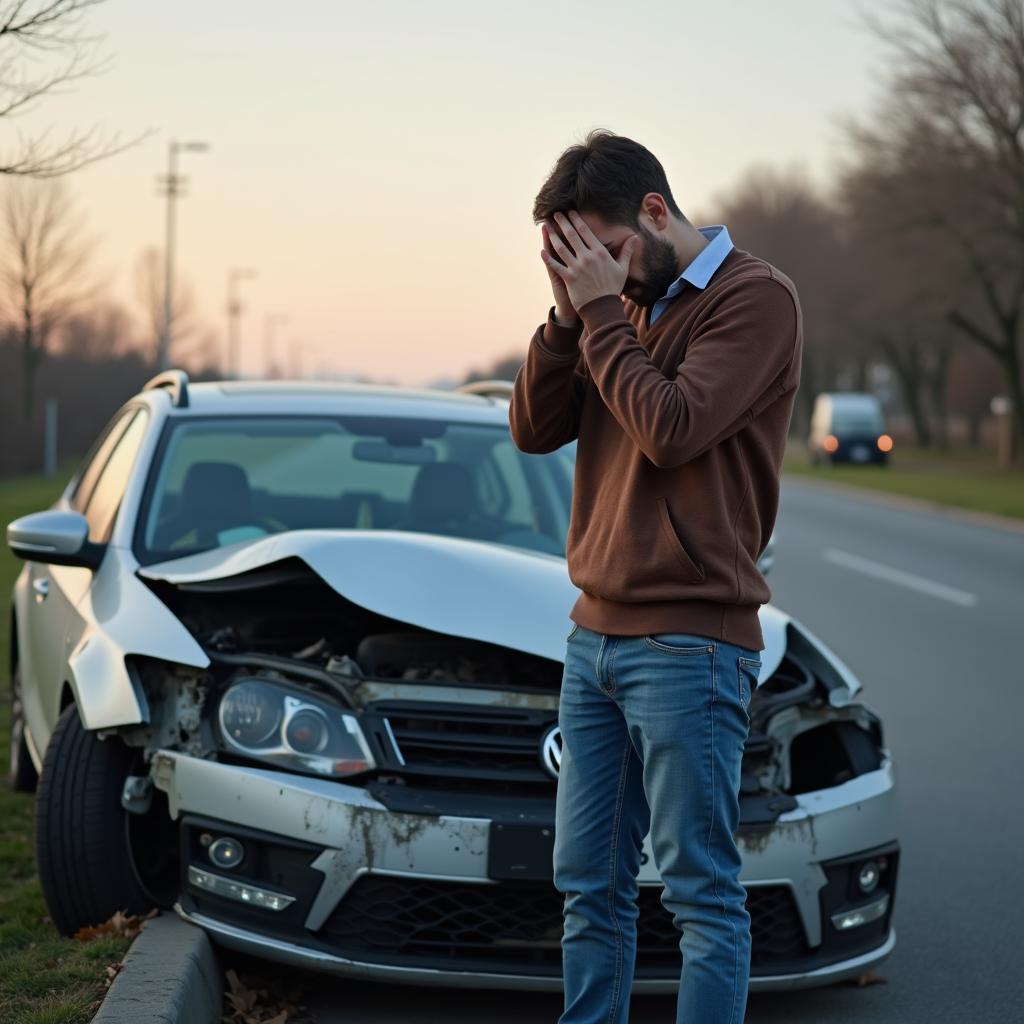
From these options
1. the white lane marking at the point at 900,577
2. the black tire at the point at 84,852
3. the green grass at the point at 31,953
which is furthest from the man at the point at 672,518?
the white lane marking at the point at 900,577

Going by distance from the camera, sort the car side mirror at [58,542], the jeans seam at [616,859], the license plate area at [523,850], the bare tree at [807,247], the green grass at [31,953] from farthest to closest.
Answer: the bare tree at [807,247], the car side mirror at [58,542], the license plate area at [523,850], the green grass at [31,953], the jeans seam at [616,859]

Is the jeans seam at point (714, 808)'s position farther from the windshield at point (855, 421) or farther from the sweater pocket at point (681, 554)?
the windshield at point (855, 421)

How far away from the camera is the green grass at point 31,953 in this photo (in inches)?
142

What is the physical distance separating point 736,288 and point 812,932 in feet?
5.94

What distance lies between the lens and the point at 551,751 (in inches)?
159

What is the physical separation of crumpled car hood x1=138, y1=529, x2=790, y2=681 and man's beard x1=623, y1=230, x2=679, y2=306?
1269 millimetres

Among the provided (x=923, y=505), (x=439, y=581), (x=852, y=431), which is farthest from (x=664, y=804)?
(x=852, y=431)

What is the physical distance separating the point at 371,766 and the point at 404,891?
307mm

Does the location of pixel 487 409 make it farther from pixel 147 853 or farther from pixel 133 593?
pixel 147 853

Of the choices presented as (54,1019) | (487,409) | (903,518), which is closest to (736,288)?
(54,1019)

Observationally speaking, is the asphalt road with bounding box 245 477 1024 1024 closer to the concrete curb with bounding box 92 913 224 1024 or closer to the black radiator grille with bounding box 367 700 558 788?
the concrete curb with bounding box 92 913 224 1024

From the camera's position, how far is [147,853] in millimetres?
4426

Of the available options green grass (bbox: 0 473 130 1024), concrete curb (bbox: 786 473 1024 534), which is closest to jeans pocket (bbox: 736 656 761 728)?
green grass (bbox: 0 473 130 1024)

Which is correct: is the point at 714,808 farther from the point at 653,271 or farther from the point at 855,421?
the point at 855,421
